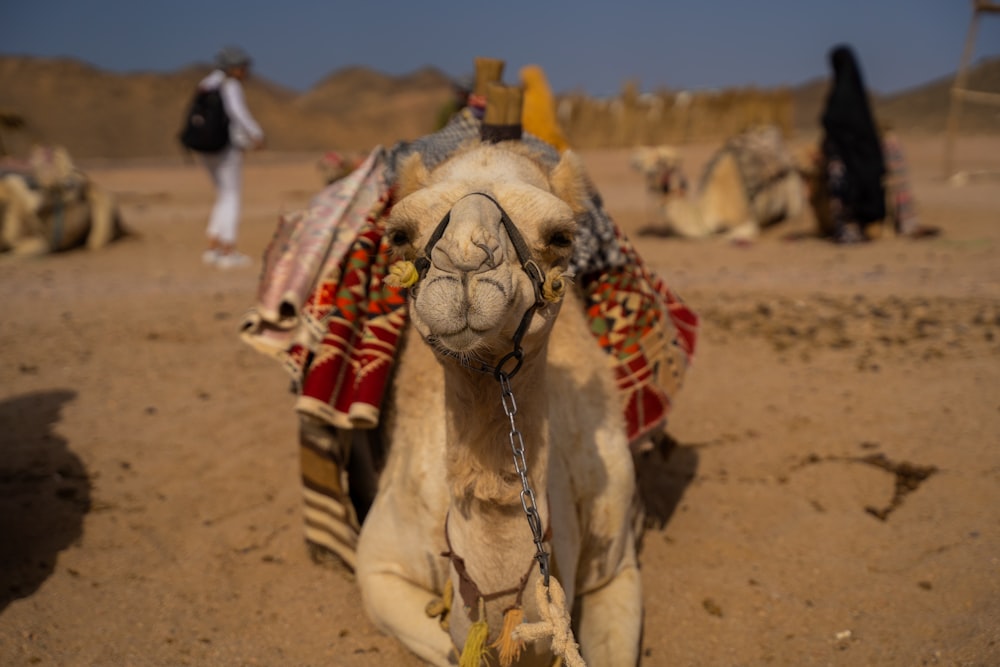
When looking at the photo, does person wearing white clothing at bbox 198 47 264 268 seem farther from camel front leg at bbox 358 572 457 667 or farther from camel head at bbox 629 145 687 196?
camel front leg at bbox 358 572 457 667

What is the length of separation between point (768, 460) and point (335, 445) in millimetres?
2209

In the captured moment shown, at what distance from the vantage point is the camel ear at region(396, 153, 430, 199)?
2.22 m

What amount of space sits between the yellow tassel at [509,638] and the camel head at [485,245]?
2.01ft

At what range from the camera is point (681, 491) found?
412 cm

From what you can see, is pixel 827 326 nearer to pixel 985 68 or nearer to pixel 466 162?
pixel 466 162

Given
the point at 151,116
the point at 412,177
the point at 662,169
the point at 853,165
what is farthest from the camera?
the point at 151,116

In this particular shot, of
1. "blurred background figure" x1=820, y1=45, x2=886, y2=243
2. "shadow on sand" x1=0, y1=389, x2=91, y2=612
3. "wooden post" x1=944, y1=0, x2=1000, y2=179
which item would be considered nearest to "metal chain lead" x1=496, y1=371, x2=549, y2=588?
"shadow on sand" x1=0, y1=389, x2=91, y2=612

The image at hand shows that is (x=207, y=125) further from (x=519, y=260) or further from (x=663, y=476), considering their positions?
(x=519, y=260)

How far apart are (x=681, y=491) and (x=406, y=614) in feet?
6.02

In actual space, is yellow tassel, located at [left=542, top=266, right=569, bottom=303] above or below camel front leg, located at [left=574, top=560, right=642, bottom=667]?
above

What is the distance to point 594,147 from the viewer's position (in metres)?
27.2

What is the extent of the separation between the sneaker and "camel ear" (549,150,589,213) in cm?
798

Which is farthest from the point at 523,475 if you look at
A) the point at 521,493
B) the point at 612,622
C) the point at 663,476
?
the point at 663,476

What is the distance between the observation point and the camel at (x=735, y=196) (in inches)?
441
